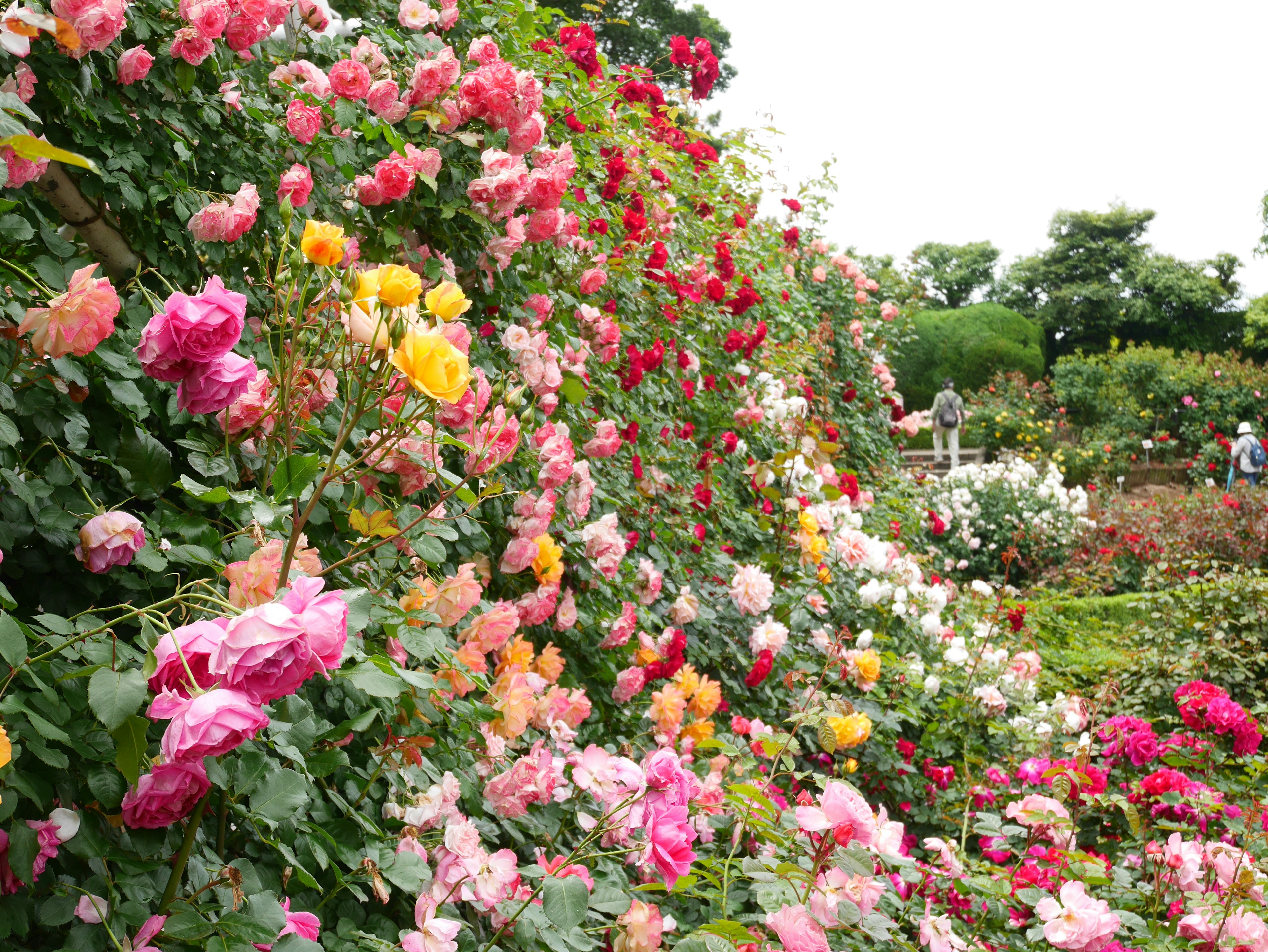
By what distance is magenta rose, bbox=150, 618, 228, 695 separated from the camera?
0.58 m

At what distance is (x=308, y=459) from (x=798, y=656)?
226 centimetres

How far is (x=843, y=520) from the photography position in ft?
11.6

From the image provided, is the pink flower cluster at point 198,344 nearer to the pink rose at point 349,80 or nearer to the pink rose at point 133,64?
the pink rose at point 133,64

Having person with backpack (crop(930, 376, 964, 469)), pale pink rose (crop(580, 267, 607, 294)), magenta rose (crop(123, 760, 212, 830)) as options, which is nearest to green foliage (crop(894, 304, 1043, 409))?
person with backpack (crop(930, 376, 964, 469))

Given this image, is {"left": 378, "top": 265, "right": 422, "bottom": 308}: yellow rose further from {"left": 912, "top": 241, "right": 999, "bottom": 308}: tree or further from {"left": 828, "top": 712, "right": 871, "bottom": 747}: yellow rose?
{"left": 912, "top": 241, "right": 999, "bottom": 308}: tree

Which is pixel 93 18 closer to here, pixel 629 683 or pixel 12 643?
pixel 12 643

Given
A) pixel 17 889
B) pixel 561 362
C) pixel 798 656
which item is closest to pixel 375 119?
pixel 561 362

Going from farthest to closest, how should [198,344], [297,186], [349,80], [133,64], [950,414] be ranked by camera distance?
[950,414], [349,80], [297,186], [133,64], [198,344]

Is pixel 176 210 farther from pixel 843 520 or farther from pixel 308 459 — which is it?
pixel 843 520

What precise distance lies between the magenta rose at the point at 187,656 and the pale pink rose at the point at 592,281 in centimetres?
176

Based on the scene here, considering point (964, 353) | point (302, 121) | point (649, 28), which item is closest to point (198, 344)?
point (302, 121)

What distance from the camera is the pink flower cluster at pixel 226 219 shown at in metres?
1.26

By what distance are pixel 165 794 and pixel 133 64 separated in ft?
3.49

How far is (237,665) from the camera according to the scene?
537mm
